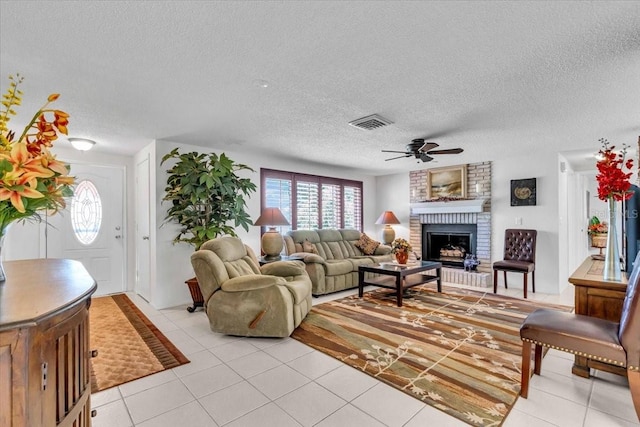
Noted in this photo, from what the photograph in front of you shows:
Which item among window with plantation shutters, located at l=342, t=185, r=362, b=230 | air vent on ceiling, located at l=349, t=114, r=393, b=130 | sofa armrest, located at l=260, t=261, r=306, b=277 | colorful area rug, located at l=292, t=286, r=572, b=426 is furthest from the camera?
window with plantation shutters, located at l=342, t=185, r=362, b=230

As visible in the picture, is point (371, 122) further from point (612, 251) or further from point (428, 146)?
point (612, 251)

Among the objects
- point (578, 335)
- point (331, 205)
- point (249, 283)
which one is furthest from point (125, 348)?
point (331, 205)

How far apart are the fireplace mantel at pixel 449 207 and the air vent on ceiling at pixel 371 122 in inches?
126

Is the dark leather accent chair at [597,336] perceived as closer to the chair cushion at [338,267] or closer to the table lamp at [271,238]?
the chair cushion at [338,267]

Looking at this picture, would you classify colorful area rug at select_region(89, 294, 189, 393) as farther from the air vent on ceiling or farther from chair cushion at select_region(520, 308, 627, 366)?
the air vent on ceiling

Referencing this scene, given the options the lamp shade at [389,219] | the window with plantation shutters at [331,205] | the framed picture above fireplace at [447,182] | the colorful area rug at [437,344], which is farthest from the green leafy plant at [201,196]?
the framed picture above fireplace at [447,182]

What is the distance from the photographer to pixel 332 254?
18.8 feet

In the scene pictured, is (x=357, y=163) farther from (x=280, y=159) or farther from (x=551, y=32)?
(x=551, y=32)

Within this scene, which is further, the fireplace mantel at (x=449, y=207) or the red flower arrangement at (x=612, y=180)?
the fireplace mantel at (x=449, y=207)

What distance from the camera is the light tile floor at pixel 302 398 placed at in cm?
189

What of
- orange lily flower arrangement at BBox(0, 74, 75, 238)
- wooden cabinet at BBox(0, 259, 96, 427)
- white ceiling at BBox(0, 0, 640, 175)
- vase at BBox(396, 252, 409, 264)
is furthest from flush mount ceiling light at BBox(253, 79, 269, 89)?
vase at BBox(396, 252, 409, 264)

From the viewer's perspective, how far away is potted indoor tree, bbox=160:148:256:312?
411cm

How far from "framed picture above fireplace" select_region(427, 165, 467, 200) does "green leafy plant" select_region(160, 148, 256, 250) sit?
395 cm

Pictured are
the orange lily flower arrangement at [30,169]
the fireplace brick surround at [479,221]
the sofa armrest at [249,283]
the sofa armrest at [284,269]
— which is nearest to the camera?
the orange lily flower arrangement at [30,169]
